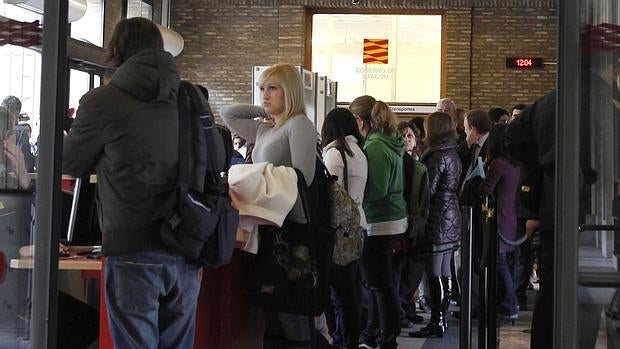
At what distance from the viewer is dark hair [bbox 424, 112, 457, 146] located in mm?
6117

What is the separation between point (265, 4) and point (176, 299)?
39.4 ft

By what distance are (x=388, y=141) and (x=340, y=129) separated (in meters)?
0.42

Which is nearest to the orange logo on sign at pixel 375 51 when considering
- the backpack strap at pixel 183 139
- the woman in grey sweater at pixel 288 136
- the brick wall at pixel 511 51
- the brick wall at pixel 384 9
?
the brick wall at pixel 384 9

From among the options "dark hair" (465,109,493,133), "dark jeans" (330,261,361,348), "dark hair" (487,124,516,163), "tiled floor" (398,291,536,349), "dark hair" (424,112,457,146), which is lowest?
"tiled floor" (398,291,536,349)

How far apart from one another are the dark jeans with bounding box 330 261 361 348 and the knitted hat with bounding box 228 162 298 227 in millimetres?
1007

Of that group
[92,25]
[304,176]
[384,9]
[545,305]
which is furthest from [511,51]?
[545,305]

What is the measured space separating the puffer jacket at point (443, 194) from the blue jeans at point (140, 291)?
3.23 m

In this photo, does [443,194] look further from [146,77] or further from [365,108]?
[146,77]

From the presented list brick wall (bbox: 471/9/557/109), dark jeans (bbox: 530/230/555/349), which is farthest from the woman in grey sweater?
brick wall (bbox: 471/9/557/109)

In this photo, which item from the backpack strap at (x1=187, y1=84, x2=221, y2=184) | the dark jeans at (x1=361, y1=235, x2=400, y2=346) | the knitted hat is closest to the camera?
the backpack strap at (x1=187, y1=84, x2=221, y2=184)

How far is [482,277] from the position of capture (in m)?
4.66

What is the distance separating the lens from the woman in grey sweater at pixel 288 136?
414cm

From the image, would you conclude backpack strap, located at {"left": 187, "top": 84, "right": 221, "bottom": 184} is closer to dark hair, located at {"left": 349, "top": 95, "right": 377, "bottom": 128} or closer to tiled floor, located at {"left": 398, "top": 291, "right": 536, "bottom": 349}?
dark hair, located at {"left": 349, "top": 95, "right": 377, "bottom": 128}

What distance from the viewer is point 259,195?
3754 mm
